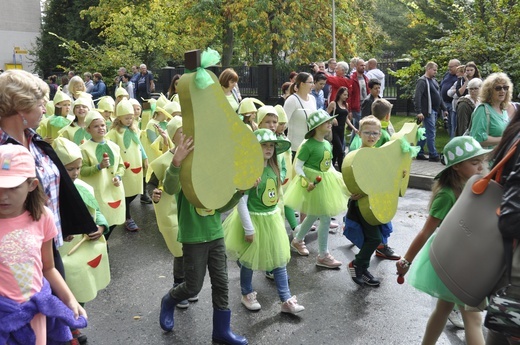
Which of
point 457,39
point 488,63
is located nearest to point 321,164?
point 488,63

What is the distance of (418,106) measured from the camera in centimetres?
1195

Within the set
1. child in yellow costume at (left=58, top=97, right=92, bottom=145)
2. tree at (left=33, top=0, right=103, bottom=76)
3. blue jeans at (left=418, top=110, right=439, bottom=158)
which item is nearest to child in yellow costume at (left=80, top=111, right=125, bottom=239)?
child in yellow costume at (left=58, top=97, right=92, bottom=145)

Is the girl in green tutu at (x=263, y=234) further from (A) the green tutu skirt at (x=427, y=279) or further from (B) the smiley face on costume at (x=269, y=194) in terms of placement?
(A) the green tutu skirt at (x=427, y=279)

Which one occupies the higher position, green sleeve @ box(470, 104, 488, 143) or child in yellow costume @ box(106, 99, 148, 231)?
green sleeve @ box(470, 104, 488, 143)

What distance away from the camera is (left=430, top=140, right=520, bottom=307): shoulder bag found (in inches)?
98.0

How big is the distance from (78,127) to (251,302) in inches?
145

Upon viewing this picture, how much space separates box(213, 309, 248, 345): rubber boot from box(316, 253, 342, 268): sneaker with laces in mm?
1897

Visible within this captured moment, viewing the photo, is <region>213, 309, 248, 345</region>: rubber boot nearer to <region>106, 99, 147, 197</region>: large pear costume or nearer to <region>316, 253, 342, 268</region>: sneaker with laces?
<region>316, 253, 342, 268</region>: sneaker with laces

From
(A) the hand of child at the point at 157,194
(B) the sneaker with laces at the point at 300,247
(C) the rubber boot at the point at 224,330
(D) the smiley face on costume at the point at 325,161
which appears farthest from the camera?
(B) the sneaker with laces at the point at 300,247

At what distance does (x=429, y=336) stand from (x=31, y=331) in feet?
7.60

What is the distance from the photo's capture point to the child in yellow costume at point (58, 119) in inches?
325

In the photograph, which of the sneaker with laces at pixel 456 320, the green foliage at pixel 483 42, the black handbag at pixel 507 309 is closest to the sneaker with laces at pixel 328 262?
the sneaker with laces at pixel 456 320

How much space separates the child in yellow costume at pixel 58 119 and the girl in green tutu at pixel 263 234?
416 cm

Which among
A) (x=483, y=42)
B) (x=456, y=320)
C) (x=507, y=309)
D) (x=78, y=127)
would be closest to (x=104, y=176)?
(x=78, y=127)
